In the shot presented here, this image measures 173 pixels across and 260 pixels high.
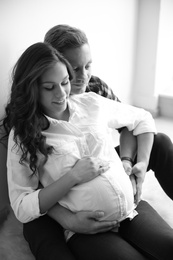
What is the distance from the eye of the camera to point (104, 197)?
3.42ft

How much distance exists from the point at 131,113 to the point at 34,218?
0.59 meters

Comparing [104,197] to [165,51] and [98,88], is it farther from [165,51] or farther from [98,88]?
[165,51]

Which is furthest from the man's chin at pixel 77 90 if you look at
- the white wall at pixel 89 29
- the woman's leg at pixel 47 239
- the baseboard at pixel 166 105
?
the baseboard at pixel 166 105

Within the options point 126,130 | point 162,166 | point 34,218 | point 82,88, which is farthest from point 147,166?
point 34,218

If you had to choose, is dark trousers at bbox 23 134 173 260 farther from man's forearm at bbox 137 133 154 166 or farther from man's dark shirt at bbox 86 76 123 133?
man's dark shirt at bbox 86 76 123 133

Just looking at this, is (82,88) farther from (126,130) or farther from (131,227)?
(131,227)

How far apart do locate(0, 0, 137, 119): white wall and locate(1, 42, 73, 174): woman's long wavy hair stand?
9.1 inches

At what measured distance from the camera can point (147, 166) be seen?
1.36 metres

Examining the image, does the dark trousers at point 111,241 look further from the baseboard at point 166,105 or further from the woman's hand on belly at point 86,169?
the baseboard at point 166,105

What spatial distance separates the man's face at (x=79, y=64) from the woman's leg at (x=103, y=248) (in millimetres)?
552

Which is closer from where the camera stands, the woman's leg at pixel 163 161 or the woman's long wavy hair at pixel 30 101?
the woman's long wavy hair at pixel 30 101

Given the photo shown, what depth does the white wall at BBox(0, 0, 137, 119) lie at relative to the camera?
126 cm

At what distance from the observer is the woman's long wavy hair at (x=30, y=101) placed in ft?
3.40

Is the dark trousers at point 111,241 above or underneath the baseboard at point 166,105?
above
